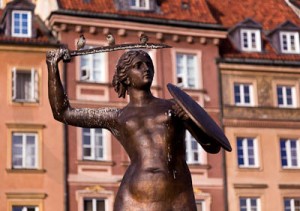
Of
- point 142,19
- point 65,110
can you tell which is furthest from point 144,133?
point 142,19

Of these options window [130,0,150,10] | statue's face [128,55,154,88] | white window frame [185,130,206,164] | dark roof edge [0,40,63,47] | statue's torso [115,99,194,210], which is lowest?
statue's torso [115,99,194,210]

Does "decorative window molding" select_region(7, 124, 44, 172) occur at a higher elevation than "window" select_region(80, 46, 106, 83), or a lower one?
lower

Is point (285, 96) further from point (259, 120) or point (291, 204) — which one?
point (291, 204)

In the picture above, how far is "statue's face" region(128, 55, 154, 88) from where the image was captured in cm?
632

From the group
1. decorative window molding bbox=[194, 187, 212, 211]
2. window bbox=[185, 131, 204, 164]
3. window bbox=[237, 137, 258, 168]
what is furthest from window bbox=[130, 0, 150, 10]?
decorative window molding bbox=[194, 187, 212, 211]

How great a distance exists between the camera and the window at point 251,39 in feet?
119

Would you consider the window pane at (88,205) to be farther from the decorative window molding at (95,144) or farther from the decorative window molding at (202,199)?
the decorative window molding at (202,199)

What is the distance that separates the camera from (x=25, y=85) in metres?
30.9

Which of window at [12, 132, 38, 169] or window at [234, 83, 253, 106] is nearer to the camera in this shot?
window at [12, 132, 38, 169]

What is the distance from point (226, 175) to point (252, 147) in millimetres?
1754

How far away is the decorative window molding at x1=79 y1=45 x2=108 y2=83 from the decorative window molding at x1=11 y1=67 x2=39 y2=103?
6.33ft

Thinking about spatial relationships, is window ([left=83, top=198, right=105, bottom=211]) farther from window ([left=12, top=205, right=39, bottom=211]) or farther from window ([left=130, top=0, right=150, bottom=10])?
window ([left=130, top=0, right=150, bottom=10])

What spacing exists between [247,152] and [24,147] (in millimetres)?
9371

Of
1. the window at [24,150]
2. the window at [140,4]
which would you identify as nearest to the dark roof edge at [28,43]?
the window at [24,150]
